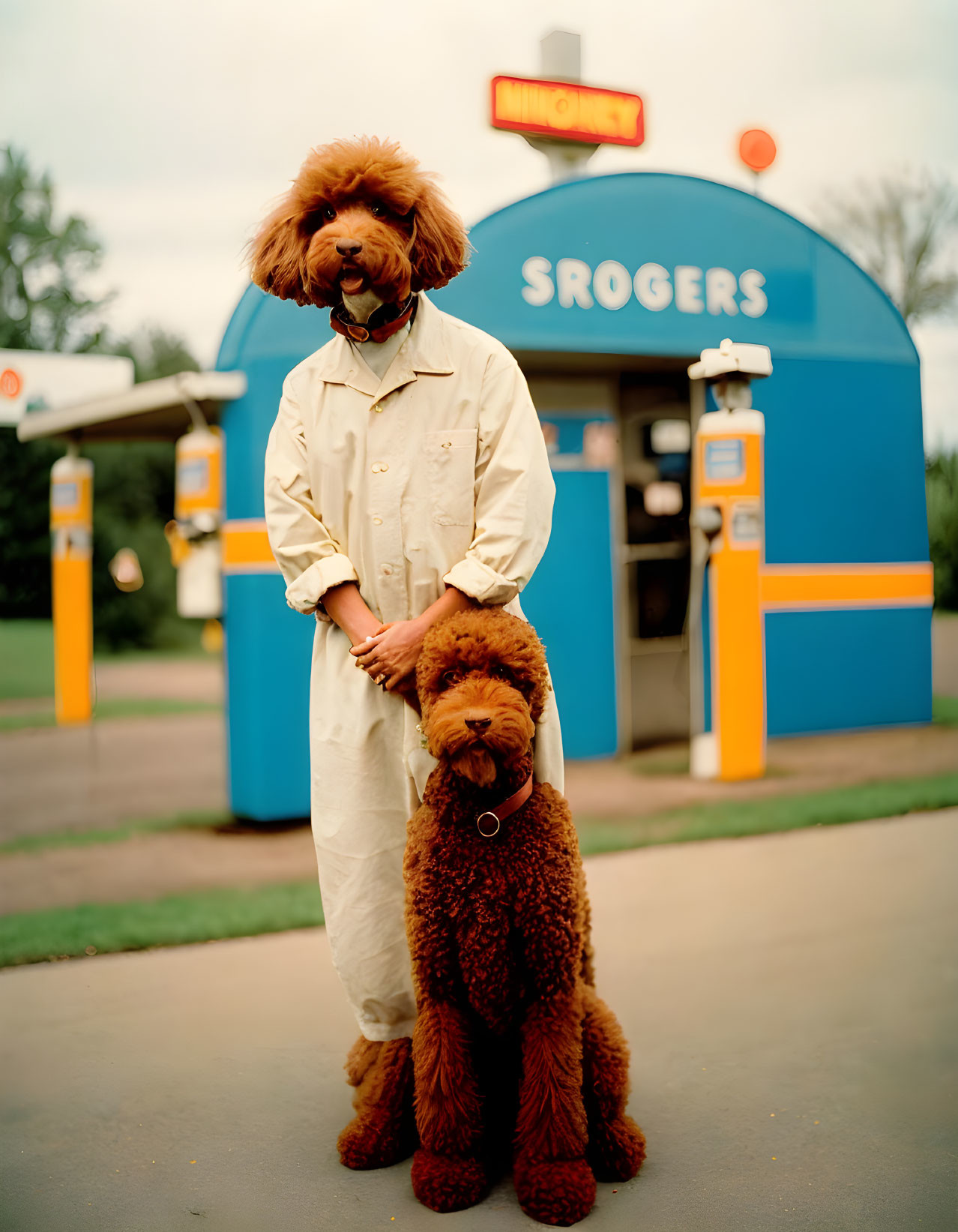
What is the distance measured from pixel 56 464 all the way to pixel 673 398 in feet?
11.9

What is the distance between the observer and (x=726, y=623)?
587 cm

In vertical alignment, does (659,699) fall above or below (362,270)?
below

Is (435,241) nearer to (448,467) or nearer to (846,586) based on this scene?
(448,467)

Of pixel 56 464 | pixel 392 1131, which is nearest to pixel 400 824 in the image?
pixel 392 1131

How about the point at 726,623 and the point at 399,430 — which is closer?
the point at 399,430

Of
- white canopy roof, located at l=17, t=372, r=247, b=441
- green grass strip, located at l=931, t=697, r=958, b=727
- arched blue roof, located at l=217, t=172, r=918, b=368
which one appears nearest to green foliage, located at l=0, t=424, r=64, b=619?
white canopy roof, located at l=17, t=372, r=247, b=441

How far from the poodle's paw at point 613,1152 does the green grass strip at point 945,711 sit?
447 centimetres

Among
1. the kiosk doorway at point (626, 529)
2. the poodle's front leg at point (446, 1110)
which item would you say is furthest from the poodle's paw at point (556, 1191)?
the kiosk doorway at point (626, 529)

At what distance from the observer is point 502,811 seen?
6.84 ft

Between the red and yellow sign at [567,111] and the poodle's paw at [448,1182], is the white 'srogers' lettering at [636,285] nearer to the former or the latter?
the red and yellow sign at [567,111]

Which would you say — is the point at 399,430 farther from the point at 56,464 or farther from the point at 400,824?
the point at 56,464

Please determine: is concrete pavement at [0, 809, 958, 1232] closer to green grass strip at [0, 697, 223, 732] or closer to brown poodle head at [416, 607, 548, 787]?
brown poodle head at [416, 607, 548, 787]

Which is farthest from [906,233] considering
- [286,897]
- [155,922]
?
[155,922]

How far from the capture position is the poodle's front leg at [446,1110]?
213cm
